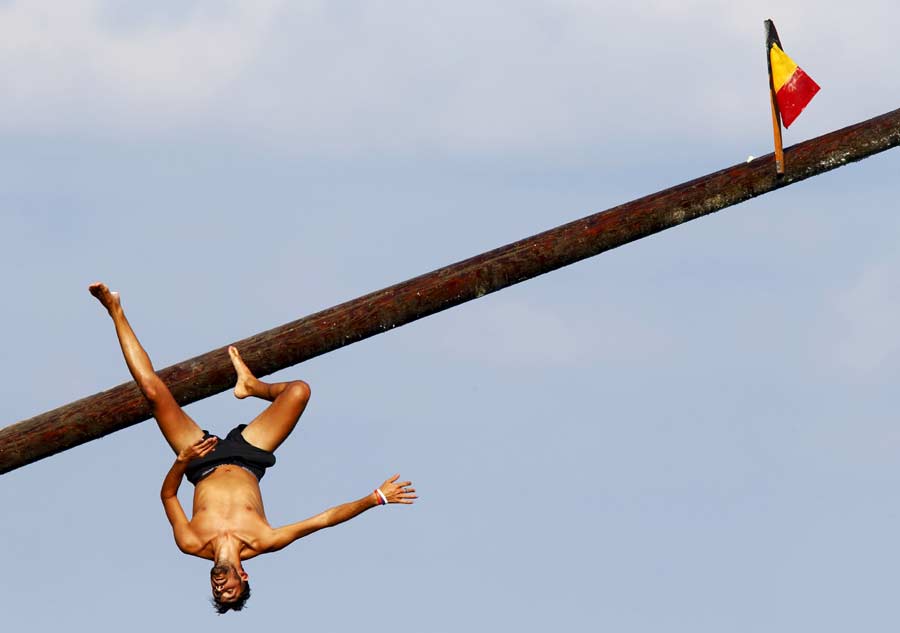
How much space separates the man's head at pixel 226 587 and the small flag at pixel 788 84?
19.9 ft

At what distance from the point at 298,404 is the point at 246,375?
1048 mm

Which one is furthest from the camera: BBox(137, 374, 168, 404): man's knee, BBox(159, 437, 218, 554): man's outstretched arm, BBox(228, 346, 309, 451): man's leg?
BBox(228, 346, 309, 451): man's leg

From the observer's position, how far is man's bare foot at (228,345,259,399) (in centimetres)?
1240

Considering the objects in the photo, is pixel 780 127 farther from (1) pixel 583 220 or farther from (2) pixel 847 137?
(1) pixel 583 220

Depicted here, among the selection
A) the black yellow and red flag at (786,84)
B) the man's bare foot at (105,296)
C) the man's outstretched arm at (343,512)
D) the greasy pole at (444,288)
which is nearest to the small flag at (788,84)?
the black yellow and red flag at (786,84)

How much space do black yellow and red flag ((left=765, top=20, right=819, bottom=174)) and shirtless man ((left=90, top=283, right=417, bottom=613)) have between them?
14.5 feet

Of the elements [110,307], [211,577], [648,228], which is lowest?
[211,577]

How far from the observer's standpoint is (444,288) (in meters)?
12.1

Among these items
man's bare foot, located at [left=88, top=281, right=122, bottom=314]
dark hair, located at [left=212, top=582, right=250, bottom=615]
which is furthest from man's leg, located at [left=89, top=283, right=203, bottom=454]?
dark hair, located at [left=212, top=582, right=250, bottom=615]

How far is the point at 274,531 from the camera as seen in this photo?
1299 cm

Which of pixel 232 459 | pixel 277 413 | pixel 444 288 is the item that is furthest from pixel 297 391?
pixel 444 288

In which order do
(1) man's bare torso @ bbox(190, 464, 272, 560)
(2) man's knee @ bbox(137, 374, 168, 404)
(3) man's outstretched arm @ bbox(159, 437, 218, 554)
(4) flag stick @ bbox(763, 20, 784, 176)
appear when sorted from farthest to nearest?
(1) man's bare torso @ bbox(190, 464, 272, 560), (3) man's outstretched arm @ bbox(159, 437, 218, 554), (2) man's knee @ bbox(137, 374, 168, 404), (4) flag stick @ bbox(763, 20, 784, 176)

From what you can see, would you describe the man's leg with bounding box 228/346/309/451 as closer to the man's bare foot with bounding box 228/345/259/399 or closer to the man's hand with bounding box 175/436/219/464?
the man's bare foot with bounding box 228/345/259/399

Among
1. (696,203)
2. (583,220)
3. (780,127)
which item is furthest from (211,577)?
(780,127)
